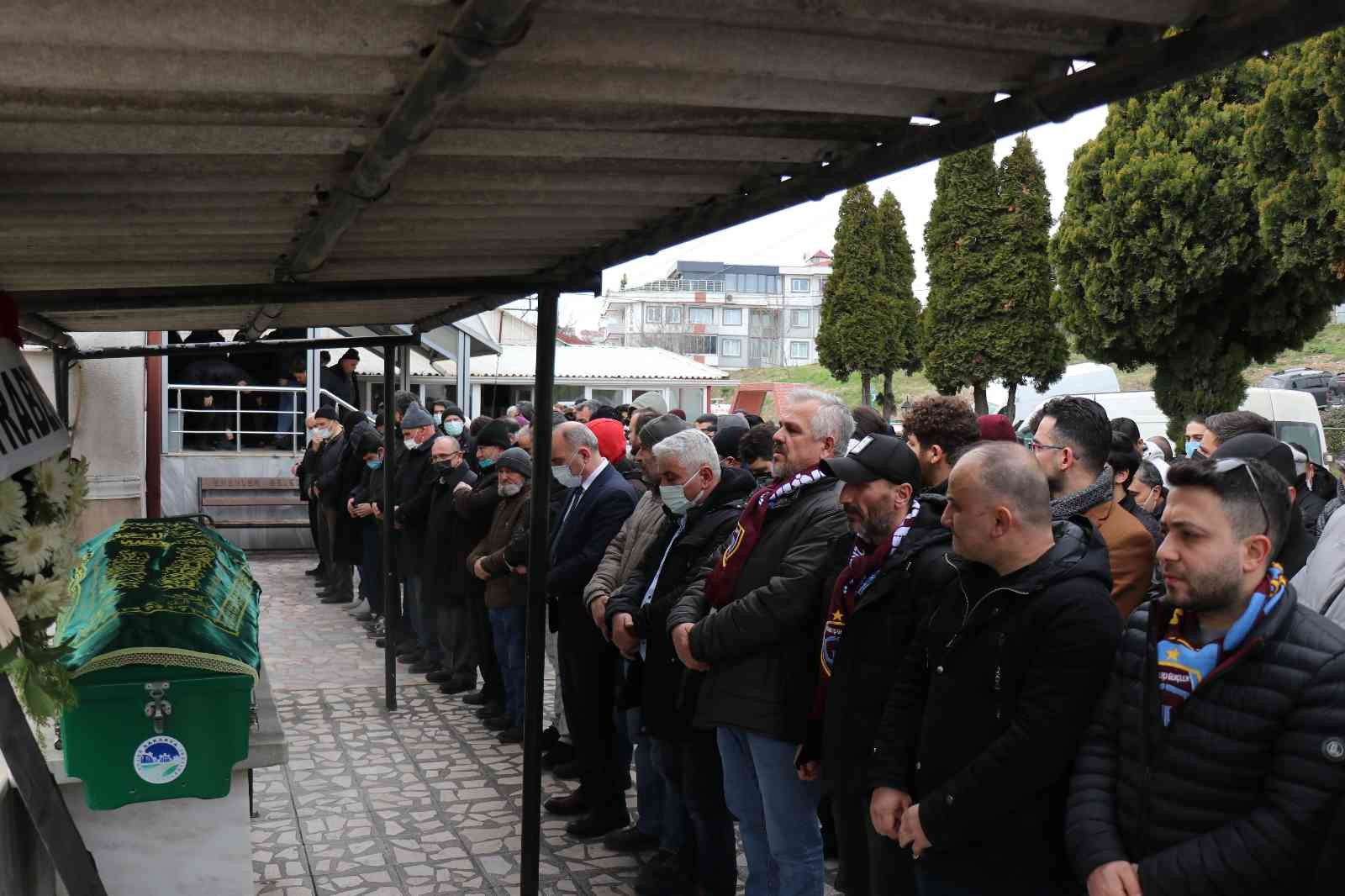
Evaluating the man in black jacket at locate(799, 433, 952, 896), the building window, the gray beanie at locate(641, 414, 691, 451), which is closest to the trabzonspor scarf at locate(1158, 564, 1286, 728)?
the man in black jacket at locate(799, 433, 952, 896)

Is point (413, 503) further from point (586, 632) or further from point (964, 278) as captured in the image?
point (964, 278)

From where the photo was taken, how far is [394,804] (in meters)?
6.41

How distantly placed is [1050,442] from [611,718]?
284 centimetres

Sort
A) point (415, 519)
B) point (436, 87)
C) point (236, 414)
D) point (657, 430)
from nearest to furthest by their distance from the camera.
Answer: point (436, 87)
point (657, 430)
point (415, 519)
point (236, 414)

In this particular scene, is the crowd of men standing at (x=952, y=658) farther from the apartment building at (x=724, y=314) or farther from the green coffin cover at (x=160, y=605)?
the apartment building at (x=724, y=314)

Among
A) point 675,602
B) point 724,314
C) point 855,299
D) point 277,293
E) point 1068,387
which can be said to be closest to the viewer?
point 277,293

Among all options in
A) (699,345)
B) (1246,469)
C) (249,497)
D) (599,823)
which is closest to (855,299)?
(249,497)

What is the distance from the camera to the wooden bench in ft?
53.3

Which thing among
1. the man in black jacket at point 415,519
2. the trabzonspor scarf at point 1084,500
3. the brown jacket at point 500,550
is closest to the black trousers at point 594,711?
the brown jacket at point 500,550

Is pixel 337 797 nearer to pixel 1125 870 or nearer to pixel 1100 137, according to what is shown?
pixel 1125 870

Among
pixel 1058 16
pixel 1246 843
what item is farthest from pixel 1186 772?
pixel 1058 16

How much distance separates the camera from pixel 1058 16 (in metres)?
2.23

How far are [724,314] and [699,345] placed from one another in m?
3.63

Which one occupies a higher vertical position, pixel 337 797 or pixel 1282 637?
pixel 1282 637
